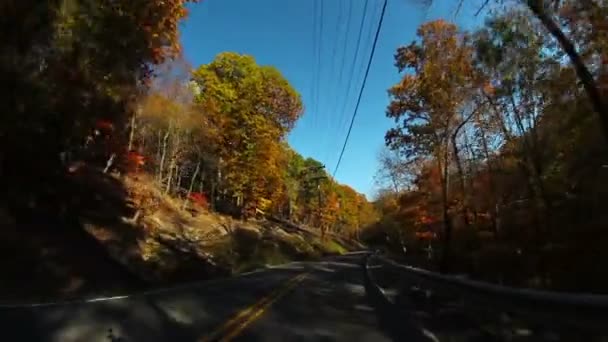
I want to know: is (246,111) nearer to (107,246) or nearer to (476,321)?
(107,246)

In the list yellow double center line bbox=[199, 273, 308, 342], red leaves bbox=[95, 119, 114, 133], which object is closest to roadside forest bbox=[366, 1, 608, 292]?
yellow double center line bbox=[199, 273, 308, 342]

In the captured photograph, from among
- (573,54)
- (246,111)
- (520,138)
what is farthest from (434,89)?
(246,111)

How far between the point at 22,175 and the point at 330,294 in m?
12.7

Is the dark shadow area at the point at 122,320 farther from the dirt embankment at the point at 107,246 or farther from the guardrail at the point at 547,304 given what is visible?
the guardrail at the point at 547,304

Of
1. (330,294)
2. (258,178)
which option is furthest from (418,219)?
(330,294)

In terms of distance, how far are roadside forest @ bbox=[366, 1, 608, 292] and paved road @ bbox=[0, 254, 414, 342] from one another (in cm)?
817

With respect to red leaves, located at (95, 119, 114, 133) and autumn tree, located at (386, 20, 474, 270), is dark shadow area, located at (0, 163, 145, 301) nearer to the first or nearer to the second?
red leaves, located at (95, 119, 114, 133)

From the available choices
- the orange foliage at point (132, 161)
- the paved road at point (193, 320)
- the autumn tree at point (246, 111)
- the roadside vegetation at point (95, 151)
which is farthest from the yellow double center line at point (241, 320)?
the autumn tree at point (246, 111)

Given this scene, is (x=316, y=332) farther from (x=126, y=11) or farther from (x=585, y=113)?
(x=585, y=113)

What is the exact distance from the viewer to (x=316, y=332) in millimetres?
10258

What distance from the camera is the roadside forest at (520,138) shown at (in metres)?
17.2

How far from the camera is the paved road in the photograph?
8.43m

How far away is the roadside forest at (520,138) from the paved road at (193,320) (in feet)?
26.8

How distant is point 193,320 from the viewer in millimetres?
10875
